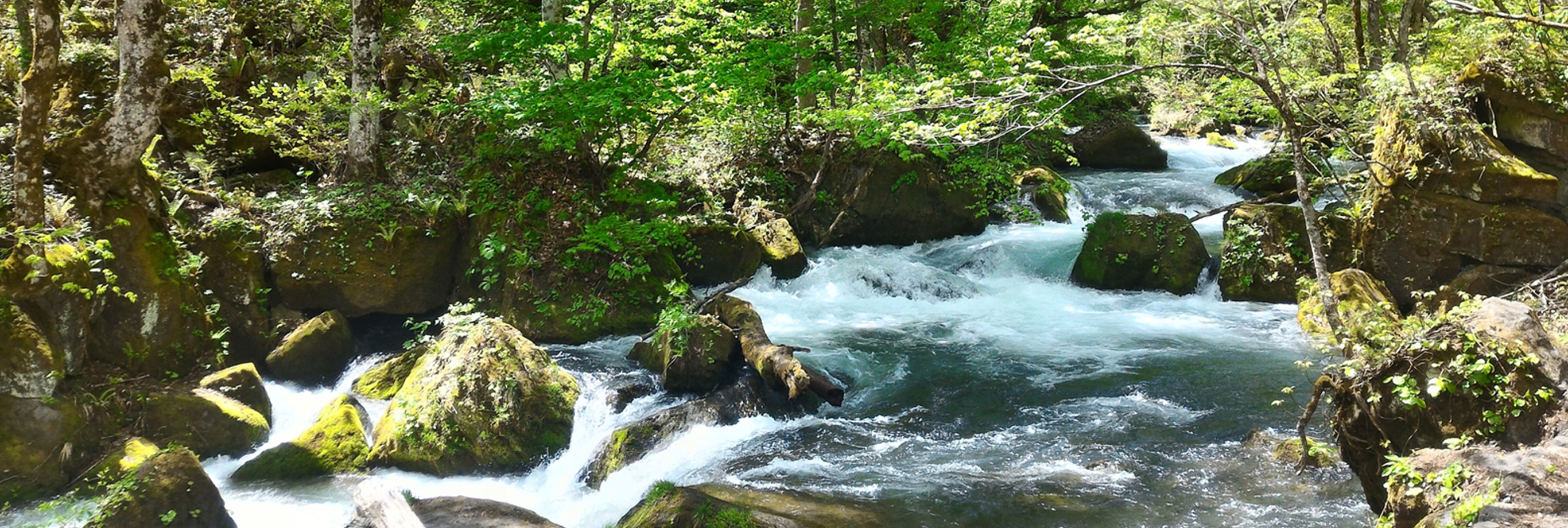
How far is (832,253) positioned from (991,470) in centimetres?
843

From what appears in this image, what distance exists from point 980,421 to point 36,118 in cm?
966

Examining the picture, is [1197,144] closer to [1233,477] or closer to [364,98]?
[1233,477]

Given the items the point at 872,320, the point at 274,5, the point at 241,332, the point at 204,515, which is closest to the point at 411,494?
the point at 204,515

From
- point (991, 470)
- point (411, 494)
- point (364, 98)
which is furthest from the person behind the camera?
point (364, 98)

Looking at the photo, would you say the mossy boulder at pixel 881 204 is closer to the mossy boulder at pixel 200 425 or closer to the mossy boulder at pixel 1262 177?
the mossy boulder at pixel 1262 177

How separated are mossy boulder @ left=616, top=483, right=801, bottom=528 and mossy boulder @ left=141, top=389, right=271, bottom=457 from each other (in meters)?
4.49

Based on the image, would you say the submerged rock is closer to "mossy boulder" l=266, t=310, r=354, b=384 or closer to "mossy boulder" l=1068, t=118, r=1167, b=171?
"mossy boulder" l=266, t=310, r=354, b=384

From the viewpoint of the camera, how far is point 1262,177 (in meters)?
17.6

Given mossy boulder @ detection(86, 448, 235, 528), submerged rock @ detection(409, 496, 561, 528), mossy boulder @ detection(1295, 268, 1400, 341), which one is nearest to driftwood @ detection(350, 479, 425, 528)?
submerged rock @ detection(409, 496, 561, 528)

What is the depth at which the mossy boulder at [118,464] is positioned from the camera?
6.71 meters

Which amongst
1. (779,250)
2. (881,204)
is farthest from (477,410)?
(881,204)

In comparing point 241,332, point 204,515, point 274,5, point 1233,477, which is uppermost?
point 274,5

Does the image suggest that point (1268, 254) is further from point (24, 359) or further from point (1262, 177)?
point (24, 359)

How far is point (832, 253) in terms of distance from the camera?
15.5 meters
